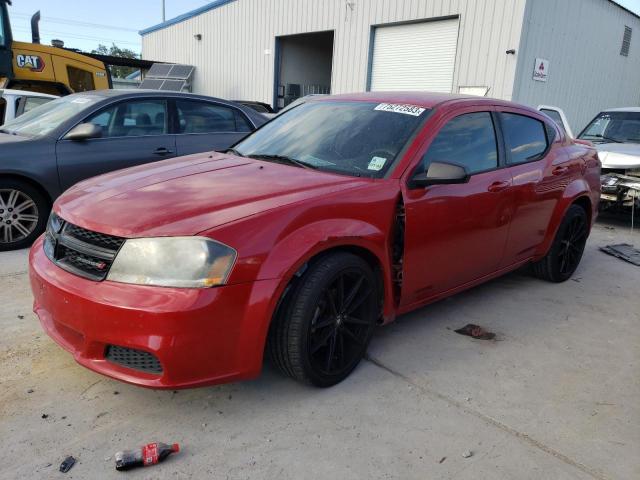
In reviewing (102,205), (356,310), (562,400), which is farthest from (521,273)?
(102,205)

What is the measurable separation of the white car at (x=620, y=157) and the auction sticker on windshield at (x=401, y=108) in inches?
188

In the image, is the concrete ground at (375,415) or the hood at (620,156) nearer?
the concrete ground at (375,415)

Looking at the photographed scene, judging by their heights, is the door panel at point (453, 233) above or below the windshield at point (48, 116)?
below

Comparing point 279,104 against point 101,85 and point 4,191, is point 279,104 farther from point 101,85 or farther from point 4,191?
point 4,191

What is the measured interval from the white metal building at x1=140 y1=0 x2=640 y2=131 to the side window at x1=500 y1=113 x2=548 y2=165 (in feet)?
27.9

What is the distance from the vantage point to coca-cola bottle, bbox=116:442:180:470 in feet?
7.13

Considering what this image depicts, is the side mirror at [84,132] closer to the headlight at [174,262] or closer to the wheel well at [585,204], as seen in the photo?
the headlight at [174,262]

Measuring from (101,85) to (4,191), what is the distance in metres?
7.97

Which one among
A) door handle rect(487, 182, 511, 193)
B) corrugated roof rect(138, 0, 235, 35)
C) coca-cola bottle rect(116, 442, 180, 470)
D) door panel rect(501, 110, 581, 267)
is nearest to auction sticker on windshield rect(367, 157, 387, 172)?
door handle rect(487, 182, 511, 193)

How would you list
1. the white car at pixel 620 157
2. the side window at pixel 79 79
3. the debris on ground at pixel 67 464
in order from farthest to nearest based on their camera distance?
the side window at pixel 79 79 < the white car at pixel 620 157 < the debris on ground at pixel 67 464

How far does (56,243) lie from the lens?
2.67 m

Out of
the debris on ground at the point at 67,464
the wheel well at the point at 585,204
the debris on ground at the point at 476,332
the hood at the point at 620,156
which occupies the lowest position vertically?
the debris on ground at the point at 67,464

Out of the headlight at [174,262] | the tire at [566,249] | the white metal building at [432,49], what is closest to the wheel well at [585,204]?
the tire at [566,249]

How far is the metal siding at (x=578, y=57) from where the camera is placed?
1225 cm
